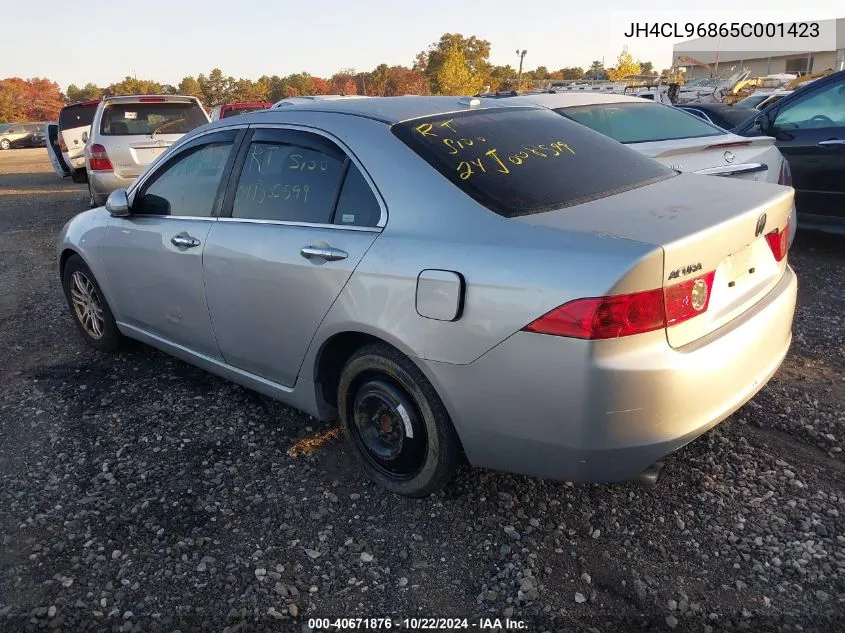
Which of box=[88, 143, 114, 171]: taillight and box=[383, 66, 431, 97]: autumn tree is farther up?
box=[383, 66, 431, 97]: autumn tree

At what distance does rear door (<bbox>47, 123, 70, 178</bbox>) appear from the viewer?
14.4 metres

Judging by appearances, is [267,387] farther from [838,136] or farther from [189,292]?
[838,136]

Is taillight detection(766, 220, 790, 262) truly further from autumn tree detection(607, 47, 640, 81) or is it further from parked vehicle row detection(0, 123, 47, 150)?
autumn tree detection(607, 47, 640, 81)

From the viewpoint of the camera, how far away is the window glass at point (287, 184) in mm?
2939

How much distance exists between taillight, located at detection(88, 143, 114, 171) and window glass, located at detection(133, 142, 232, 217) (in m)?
6.75

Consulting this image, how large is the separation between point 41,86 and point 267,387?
7344 centimetres

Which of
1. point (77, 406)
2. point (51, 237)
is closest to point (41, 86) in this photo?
point (51, 237)

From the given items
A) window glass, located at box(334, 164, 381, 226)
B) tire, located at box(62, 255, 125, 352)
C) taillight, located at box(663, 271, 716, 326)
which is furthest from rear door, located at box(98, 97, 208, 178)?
taillight, located at box(663, 271, 716, 326)

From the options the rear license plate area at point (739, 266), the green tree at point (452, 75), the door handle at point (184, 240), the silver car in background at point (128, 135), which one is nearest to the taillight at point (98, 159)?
the silver car in background at point (128, 135)

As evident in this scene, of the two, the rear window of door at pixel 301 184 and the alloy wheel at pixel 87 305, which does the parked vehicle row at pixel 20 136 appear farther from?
the rear window of door at pixel 301 184

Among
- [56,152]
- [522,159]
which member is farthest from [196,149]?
[56,152]

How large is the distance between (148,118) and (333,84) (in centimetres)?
5751

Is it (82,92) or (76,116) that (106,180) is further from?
(82,92)

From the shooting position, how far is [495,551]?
2.56 metres
